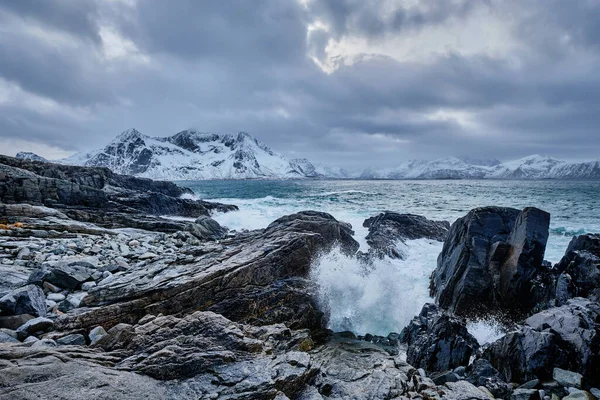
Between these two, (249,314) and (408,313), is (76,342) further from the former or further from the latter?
(408,313)

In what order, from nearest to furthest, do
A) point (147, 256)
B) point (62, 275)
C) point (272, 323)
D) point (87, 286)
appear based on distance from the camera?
1. point (272, 323)
2. point (62, 275)
3. point (87, 286)
4. point (147, 256)

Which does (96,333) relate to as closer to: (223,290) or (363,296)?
(223,290)

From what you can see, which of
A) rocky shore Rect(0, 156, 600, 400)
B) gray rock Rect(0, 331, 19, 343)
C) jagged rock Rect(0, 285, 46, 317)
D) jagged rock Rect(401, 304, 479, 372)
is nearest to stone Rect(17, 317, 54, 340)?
rocky shore Rect(0, 156, 600, 400)

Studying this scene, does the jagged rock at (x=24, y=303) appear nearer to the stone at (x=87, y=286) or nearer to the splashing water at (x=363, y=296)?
the stone at (x=87, y=286)

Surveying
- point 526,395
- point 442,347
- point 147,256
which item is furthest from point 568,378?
point 147,256

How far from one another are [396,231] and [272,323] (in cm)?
1806

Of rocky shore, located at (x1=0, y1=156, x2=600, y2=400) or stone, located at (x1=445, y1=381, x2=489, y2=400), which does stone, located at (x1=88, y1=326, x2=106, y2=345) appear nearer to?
rocky shore, located at (x1=0, y1=156, x2=600, y2=400)

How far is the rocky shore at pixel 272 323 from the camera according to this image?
485 cm

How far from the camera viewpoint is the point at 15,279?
9.18 meters

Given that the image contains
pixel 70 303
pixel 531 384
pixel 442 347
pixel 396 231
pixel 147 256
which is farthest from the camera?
pixel 396 231

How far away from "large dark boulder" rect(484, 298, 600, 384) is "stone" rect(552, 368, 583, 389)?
180 mm

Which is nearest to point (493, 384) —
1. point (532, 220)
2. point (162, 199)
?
point (532, 220)

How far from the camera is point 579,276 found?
10773 millimetres

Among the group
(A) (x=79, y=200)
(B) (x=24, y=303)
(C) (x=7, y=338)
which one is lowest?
(C) (x=7, y=338)
